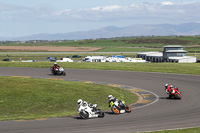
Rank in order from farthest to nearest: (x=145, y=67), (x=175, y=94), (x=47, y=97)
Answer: (x=145, y=67)
(x=47, y=97)
(x=175, y=94)

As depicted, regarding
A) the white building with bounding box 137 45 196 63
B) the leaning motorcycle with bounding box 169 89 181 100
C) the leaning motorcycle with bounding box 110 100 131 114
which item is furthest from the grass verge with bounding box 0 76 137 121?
the white building with bounding box 137 45 196 63

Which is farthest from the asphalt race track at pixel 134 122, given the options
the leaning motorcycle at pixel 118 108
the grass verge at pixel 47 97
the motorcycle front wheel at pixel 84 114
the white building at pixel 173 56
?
the white building at pixel 173 56

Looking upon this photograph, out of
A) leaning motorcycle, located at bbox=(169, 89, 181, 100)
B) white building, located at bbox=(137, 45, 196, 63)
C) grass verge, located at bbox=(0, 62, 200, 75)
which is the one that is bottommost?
leaning motorcycle, located at bbox=(169, 89, 181, 100)

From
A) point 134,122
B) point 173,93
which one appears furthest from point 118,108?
point 173,93

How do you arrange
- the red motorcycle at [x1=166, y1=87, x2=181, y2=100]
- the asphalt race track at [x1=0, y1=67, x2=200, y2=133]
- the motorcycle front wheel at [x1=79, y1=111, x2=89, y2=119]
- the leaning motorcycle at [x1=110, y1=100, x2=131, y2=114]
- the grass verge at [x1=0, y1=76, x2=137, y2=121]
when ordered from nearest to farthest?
the asphalt race track at [x1=0, y1=67, x2=200, y2=133] → the motorcycle front wheel at [x1=79, y1=111, x2=89, y2=119] → the leaning motorcycle at [x1=110, y1=100, x2=131, y2=114] → the grass verge at [x1=0, y1=76, x2=137, y2=121] → the red motorcycle at [x1=166, y1=87, x2=181, y2=100]

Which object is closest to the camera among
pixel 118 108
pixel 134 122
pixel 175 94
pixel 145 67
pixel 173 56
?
pixel 134 122

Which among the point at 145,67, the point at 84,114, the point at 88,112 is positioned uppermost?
the point at 145,67

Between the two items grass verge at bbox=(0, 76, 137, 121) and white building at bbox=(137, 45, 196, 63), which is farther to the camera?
white building at bbox=(137, 45, 196, 63)

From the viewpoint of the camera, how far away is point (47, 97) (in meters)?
29.8

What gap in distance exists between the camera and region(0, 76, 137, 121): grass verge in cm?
2575

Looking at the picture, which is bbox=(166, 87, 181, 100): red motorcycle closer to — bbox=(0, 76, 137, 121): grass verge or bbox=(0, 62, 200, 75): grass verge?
bbox=(0, 76, 137, 121): grass verge

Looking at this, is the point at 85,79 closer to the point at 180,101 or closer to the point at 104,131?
the point at 180,101

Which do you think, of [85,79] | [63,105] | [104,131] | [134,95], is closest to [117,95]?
[134,95]

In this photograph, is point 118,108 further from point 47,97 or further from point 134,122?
point 47,97
